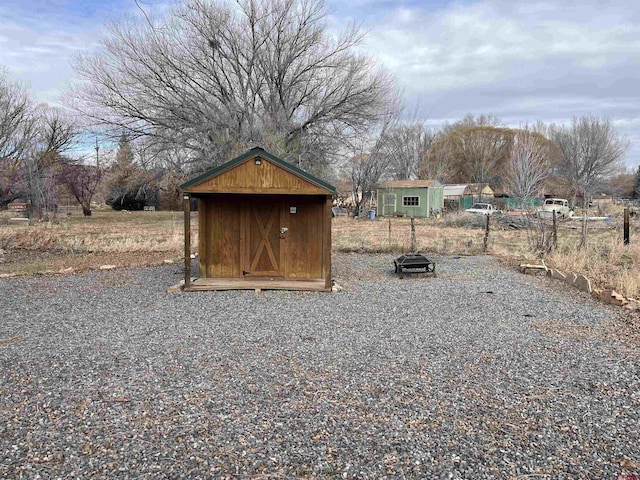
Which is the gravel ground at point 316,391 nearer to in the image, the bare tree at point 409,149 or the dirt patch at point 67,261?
the dirt patch at point 67,261

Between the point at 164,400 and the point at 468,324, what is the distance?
387 centimetres

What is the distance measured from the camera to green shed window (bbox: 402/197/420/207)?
32647 millimetres

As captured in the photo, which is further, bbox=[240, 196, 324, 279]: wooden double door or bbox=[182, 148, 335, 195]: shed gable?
bbox=[240, 196, 324, 279]: wooden double door

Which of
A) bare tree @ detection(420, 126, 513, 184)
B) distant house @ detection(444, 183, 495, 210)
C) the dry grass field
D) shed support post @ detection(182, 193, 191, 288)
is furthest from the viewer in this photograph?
bare tree @ detection(420, 126, 513, 184)

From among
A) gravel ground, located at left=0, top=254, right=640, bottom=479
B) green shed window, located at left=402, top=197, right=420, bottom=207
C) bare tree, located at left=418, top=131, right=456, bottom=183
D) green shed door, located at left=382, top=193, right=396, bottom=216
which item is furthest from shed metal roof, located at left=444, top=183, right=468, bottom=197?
gravel ground, located at left=0, top=254, right=640, bottom=479

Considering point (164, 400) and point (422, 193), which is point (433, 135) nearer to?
point (422, 193)

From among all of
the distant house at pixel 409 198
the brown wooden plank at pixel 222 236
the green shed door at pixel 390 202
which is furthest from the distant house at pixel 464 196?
the brown wooden plank at pixel 222 236

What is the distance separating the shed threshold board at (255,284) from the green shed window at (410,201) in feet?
83.0

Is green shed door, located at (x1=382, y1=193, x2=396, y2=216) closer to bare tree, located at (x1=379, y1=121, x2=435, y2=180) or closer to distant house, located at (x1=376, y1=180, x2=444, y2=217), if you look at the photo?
distant house, located at (x1=376, y1=180, x2=444, y2=217)

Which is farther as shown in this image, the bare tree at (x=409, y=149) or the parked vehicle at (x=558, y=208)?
the bare tree at (x=409, y=149)

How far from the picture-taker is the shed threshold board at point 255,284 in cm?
800

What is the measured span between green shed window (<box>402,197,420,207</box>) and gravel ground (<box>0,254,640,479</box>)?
26.2 metres

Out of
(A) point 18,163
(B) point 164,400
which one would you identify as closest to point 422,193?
(A) point 18,163

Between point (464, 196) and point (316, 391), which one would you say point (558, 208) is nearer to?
point (464, 196)
